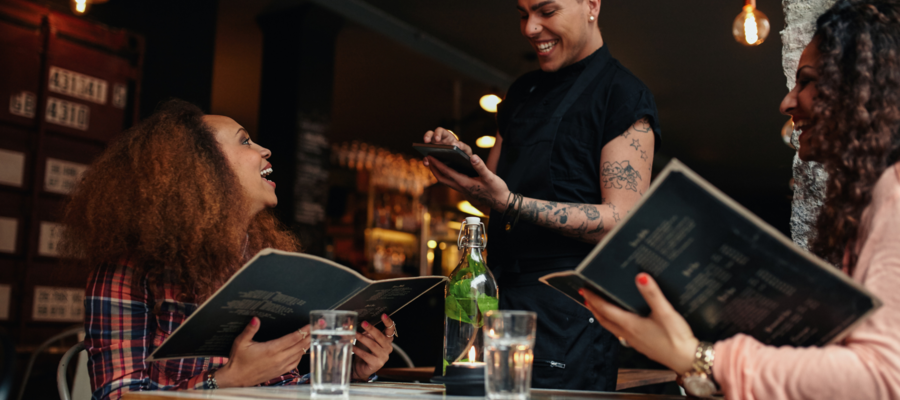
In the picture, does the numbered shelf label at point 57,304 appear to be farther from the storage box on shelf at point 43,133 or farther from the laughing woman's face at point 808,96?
the laughing woman's face at point 808,96

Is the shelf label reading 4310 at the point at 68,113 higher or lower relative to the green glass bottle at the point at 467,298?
higher

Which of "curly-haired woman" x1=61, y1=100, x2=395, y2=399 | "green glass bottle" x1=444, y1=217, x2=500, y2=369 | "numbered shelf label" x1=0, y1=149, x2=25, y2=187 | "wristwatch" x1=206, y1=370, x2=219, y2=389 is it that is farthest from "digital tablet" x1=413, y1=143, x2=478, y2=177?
"numbered shelf label" x1=0, y1=149, x2=25, y2=187

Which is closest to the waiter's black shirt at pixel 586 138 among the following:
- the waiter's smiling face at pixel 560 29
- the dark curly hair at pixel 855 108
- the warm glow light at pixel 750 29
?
the waiter's smiling face at pixel 560 29

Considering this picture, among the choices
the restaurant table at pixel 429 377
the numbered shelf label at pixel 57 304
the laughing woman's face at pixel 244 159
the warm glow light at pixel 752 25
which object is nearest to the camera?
the laughing woman's face at pixel 244 159

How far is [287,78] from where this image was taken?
4914 mm

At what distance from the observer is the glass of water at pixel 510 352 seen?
2.93 feet

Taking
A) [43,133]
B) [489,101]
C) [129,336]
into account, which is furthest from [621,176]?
[489,101]

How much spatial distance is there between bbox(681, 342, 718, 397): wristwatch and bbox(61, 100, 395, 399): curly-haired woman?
25.9 inches

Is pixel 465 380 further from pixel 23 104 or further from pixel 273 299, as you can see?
pixel 23 104

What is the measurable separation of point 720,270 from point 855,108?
341 millimetres

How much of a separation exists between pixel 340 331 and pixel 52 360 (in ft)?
10.8

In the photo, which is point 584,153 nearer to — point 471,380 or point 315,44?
point 471,380

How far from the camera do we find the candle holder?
1054 mm

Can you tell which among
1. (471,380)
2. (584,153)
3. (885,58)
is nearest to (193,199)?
(471,380)
